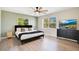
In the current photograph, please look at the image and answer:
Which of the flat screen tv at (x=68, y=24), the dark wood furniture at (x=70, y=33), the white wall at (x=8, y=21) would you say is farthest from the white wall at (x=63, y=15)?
the white wall at (x=8, y=21)

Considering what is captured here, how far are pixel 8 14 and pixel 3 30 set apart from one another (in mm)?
1494

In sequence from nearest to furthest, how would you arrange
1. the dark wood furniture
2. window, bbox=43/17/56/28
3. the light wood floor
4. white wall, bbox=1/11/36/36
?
the light wood floor < the dark wood furniture < white wall, bbox=1/11/36/36 < window, bbox=43/17/56/28

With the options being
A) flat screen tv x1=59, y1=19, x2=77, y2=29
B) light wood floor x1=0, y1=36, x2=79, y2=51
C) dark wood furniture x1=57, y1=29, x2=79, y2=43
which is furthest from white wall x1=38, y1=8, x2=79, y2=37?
light wood floor x1=0, y1=36, x2=79, y2=51

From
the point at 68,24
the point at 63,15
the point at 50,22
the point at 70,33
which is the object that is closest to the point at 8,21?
the point at 50,22

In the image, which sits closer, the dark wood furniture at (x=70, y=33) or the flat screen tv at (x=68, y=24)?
the dark wood furniture at (x=70, y=33)

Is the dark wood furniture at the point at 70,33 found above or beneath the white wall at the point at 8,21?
beneath

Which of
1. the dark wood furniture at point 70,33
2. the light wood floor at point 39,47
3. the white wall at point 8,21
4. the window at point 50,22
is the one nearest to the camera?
the light wood floor at point 39,47

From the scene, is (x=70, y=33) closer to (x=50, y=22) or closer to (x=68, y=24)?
(x=68, y=24)

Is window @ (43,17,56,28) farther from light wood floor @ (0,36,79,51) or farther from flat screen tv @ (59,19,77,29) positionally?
light wood floor @ (0,36,79,51)

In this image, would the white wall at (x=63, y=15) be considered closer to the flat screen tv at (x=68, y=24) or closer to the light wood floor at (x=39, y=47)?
the flat screen tv at (x=68, y=24)

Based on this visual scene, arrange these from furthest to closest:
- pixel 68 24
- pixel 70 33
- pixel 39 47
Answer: pixel 68 24, pixel 70 33, pixel 39 47

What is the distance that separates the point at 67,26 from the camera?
Answer: 233 inches

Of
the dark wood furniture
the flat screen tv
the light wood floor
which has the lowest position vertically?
the light wood floor
